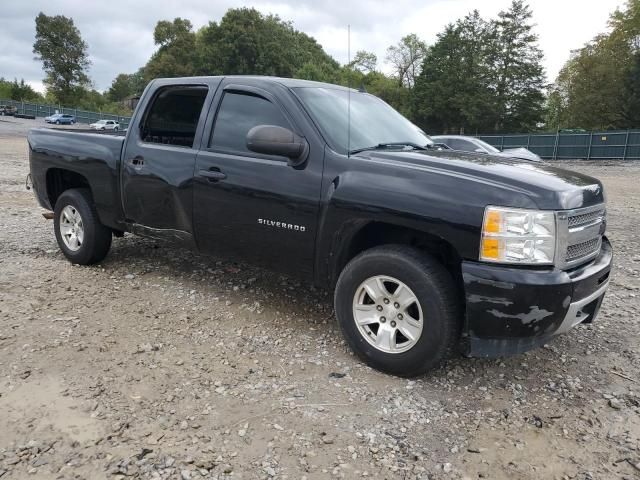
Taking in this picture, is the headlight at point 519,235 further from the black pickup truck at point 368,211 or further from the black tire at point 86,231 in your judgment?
the black tire at point 86,231

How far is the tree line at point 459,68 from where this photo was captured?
47.2 m

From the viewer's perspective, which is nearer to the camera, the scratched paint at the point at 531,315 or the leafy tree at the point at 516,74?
the scratched paint at the point at 531,315

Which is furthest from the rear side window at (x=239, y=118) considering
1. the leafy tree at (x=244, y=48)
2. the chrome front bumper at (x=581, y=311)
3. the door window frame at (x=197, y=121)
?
the leafy tree at (x=244, y=48)

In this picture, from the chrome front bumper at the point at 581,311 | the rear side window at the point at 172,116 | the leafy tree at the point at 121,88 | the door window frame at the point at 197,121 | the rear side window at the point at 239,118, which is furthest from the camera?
the leafy tree at the point at 121,88

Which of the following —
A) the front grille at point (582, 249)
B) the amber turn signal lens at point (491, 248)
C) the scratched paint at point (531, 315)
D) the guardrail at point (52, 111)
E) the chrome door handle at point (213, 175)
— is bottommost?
the scratched paint at point (531, 315)

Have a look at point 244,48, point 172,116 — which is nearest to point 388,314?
point 172,116

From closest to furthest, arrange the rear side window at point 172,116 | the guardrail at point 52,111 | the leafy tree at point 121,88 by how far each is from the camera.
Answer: the rear side window at point 172,116 < the guardrail at point 52,111 < the leafy tree at point 121,88

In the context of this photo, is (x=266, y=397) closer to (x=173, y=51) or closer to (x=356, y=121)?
(x=356, y=121)

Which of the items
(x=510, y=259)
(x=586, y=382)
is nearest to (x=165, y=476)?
(x=510, y=259)

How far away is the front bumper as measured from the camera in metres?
2.82

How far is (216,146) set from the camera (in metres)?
4.07

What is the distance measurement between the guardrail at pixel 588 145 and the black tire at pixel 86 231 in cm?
2791

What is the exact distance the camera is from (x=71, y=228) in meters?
5.29

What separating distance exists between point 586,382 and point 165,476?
2619 millimetres
